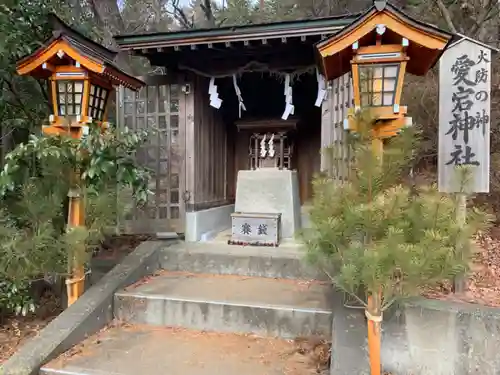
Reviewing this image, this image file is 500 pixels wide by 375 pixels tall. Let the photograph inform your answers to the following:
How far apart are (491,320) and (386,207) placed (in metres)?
1.82

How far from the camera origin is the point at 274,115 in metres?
8.64

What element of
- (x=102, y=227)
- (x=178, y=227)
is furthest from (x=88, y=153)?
(x=178, y=227)

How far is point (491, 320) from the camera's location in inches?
141

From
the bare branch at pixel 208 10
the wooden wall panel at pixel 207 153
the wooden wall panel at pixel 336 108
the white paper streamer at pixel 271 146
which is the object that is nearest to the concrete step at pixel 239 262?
the wooden wall panel at pixel 207 153

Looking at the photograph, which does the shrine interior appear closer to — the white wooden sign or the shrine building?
the shrine building

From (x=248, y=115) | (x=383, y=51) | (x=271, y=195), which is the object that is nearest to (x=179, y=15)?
(x=248, y=115)

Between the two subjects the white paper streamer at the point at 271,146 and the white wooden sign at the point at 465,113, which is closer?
the white wooden sign at the point at 465,113

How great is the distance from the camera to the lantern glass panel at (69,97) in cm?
440

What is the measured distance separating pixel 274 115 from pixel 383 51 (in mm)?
5174

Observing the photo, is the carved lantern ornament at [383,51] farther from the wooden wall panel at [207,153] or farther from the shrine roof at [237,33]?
the wooden wall panel at [207,153]

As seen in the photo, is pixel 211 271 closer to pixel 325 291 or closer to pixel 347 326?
pixel 325 291

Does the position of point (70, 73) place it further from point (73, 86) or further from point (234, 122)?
point (234, 122)

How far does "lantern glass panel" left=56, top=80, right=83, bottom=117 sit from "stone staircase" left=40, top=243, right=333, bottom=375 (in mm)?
2224

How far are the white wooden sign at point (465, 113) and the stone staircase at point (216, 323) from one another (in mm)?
2107
